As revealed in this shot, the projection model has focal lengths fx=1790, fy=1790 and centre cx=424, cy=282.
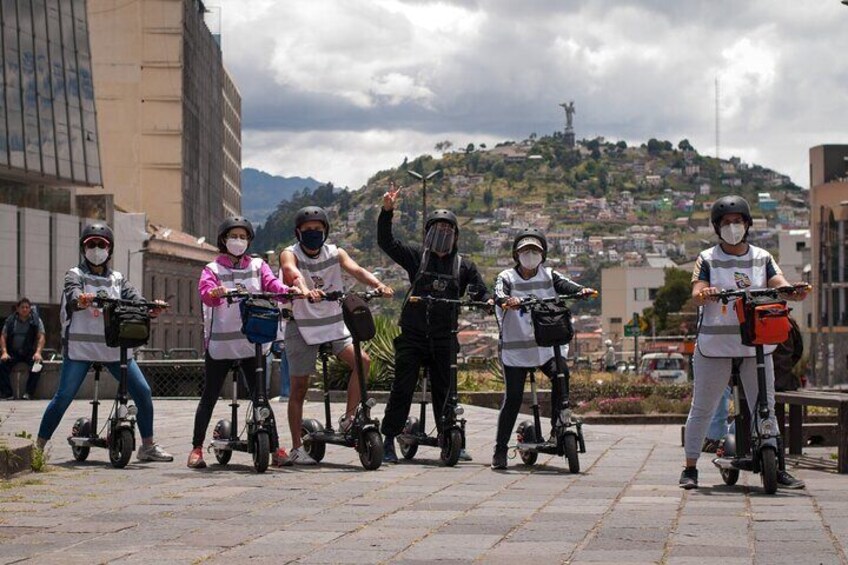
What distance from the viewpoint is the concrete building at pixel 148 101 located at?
119125 mm

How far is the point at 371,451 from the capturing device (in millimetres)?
12664

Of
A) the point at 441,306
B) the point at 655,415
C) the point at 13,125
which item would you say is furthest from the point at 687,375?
the point at 441,306

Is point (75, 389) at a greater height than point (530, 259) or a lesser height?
lesser

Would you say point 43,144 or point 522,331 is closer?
point 522,331

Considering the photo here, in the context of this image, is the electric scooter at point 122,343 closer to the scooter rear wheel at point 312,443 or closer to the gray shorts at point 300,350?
the gray shorts at point 300,350

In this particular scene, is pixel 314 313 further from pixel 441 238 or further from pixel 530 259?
pixel 530 259

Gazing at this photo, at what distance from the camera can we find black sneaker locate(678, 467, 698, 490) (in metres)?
11.2

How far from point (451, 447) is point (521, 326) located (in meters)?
1.05

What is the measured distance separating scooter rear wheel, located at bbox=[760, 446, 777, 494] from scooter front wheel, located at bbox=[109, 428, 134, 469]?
14.8ft

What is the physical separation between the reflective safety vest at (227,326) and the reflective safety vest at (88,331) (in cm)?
70

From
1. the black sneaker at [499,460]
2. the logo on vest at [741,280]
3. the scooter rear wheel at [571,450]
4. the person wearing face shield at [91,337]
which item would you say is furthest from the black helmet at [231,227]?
the logo on vest at [741,280]

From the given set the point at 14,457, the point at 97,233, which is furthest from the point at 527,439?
the point at 14,457

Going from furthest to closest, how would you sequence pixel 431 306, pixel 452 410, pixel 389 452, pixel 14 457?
pixel 389 452 → pixel 431 306 → pixel 452 410 → pixel 14 457

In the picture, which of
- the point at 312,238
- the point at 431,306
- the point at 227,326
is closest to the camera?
the point at 227,326
